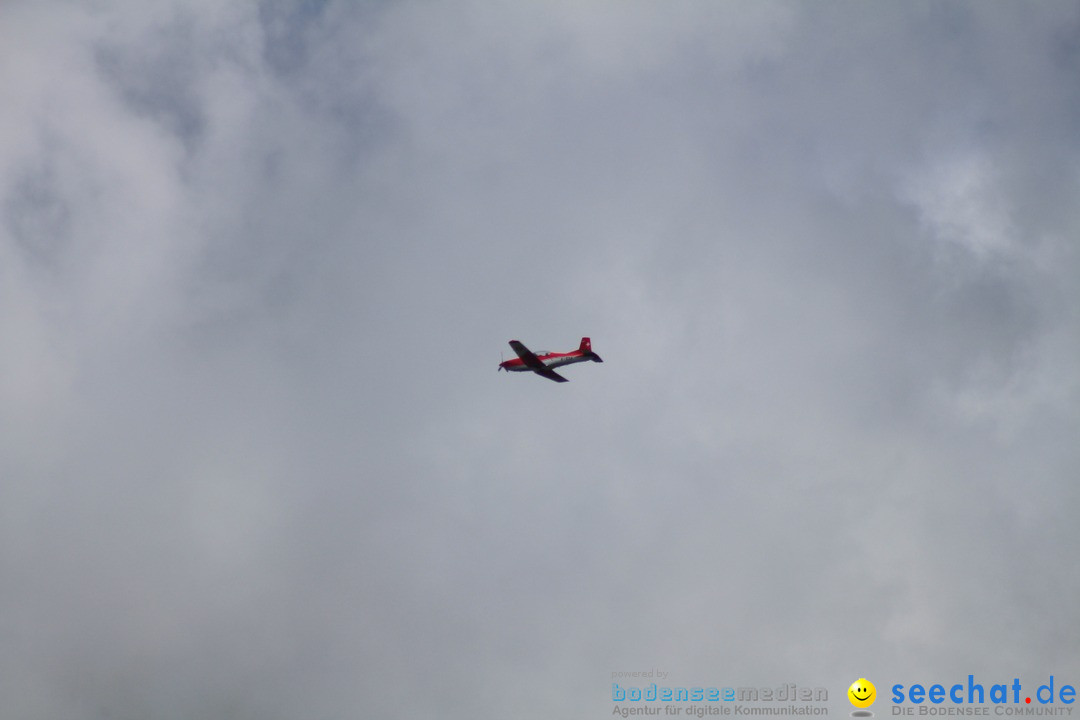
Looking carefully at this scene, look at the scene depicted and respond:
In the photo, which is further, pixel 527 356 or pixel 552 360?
pixel 552 360

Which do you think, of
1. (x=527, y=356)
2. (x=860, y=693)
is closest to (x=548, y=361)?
(x=527, y=356)

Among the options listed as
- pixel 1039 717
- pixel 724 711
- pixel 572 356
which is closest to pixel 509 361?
pixel 572 356

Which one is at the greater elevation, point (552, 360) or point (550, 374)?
point (552, 360)

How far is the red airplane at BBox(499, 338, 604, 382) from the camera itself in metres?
133

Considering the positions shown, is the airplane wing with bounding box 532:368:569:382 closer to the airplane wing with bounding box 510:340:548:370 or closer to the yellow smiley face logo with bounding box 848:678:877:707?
the airplane wing with bounding box 510:340:548:370

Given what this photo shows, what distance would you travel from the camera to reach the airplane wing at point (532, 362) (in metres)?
128

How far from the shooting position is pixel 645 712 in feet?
654

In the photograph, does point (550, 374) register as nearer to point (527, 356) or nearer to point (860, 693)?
point (527, 356)

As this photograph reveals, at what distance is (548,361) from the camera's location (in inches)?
5389

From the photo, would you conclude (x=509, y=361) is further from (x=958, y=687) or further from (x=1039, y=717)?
(x=1039, y=717)

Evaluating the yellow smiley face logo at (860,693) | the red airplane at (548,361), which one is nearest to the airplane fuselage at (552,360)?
the red airplane at (548,361)

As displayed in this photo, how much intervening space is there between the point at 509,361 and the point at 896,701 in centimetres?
8473

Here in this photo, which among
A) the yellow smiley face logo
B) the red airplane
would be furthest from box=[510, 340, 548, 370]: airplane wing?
the yellow smiley face logo

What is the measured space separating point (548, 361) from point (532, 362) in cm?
499
